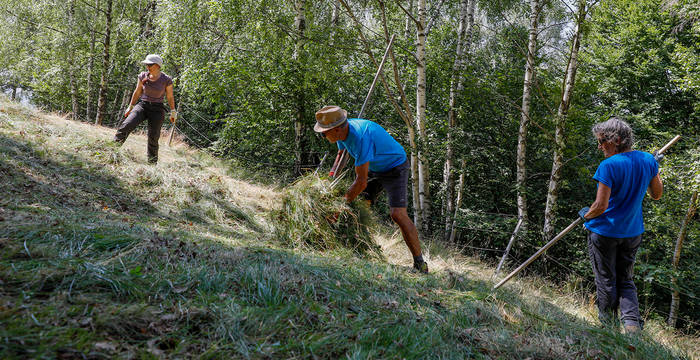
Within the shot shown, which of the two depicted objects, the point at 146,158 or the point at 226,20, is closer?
the point at 146,158

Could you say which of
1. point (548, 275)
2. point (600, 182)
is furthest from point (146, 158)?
point (548, 275)

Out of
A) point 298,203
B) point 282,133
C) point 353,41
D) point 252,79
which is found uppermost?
point 353,41

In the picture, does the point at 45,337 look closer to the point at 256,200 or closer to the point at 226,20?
the point at 256,200

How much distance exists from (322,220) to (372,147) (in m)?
1.22

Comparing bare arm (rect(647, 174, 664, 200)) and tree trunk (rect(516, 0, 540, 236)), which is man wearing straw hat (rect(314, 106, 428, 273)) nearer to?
bare arm (rect(647, 174, 664, 200))

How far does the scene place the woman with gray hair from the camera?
333 centimetres

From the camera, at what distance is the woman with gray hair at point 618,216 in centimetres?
333

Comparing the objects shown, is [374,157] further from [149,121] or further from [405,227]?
[149,121]

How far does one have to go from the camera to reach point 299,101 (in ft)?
34.0

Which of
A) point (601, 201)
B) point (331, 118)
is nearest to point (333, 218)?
point (331, 118)

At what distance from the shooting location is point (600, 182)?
335 centimetres

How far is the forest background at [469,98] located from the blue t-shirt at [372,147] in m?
3.62

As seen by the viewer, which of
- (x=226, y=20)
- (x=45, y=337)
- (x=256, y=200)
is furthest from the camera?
(x=226, y=20)

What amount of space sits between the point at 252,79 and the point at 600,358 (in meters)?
9.19
